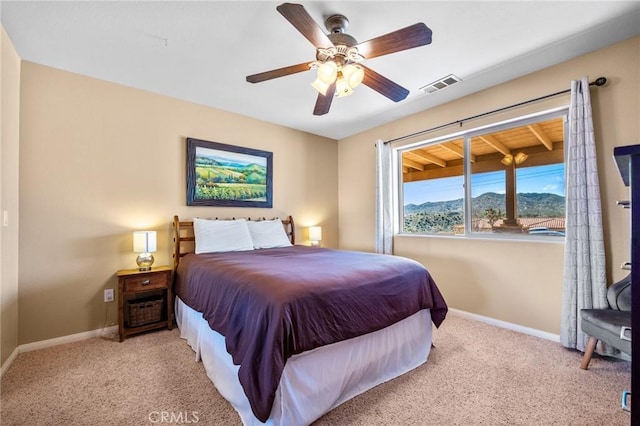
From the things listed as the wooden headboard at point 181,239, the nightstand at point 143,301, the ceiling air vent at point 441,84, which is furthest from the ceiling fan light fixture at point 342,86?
the nightstand at point 143,301

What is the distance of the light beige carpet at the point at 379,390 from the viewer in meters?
1.60

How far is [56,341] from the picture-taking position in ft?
8.34

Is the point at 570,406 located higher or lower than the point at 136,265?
lower

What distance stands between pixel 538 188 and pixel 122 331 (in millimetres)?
4389

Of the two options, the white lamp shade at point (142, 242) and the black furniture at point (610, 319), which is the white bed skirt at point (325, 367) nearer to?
the white lamp shade at point (142, 242)

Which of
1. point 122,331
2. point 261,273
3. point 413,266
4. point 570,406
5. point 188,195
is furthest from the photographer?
point 188,195

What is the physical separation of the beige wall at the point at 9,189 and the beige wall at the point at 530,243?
3.97 metres

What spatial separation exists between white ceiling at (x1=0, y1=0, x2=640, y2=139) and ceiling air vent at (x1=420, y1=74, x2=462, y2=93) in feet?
0.22

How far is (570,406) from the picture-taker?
66.3 inches

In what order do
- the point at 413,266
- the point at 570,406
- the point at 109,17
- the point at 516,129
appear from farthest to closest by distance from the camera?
the point at 516,129 < the point at 413,266 < the point at 109,17 < the point at 570,406

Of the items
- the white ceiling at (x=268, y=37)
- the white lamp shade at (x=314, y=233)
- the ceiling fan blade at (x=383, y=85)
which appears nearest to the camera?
the white ceiling at (x=268, y=37)

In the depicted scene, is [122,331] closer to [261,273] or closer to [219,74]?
[261,273]

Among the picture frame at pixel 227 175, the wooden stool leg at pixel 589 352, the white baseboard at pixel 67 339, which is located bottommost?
the white baseboard at pixel 67 339

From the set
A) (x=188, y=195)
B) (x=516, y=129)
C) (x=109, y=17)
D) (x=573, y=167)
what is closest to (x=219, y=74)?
(x=109, y=17)
